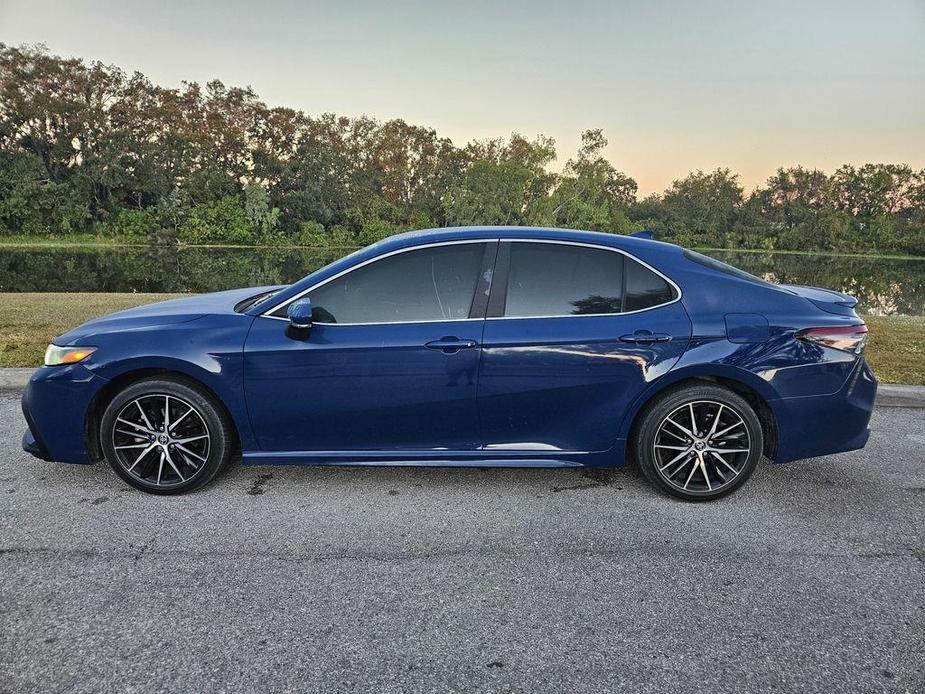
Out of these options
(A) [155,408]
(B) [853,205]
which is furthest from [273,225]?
(B) [853,205]

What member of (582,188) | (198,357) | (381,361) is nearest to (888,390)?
(381,361)

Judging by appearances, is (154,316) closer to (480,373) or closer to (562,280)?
(480,373)

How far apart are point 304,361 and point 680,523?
2268 millimetres

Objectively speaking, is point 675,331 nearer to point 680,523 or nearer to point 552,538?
point 680,523

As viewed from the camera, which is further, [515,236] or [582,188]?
[582,188]

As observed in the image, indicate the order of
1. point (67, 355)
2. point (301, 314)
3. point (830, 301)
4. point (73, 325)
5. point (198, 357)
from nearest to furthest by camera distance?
1. point (301, 314)
2. point (198, 357)
3. point (67, 355)
4. point (830, 301)
5. point (73, 325)

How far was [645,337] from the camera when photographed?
352 centimetres

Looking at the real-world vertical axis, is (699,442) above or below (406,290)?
below

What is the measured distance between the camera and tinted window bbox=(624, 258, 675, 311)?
3.61m

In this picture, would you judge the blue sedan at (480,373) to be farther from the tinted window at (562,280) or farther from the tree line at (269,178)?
the tree line at (269,178)

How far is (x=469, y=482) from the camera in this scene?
13.0 feet

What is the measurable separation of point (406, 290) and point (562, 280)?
0.91 meters

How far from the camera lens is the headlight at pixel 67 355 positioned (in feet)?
→ 11.9

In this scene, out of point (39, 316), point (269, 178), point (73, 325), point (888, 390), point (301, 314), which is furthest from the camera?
point (269, 178)
